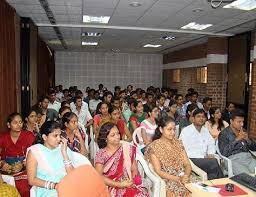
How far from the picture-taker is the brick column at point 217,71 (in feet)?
29.4

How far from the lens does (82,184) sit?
1672mm

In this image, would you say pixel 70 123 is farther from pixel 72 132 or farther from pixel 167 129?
pixel 167 129

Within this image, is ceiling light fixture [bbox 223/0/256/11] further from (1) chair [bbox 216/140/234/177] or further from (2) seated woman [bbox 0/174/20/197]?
(2) seated woman [bbox 0/174/20/197]

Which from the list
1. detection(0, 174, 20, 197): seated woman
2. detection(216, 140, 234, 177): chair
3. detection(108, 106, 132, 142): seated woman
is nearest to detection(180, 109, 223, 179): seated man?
detection(216, 140, 234, 177): chair

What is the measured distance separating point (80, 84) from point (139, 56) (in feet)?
11.0

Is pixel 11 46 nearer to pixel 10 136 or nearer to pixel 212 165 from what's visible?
pixel 10 136

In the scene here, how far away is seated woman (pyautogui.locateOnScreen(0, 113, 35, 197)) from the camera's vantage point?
11.5 ft

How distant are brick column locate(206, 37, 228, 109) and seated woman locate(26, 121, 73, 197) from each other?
6974 mm

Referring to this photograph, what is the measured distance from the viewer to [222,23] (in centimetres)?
682

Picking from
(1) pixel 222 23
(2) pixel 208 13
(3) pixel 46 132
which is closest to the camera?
(3) pixel 46 132

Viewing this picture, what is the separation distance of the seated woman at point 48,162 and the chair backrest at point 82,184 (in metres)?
0.99

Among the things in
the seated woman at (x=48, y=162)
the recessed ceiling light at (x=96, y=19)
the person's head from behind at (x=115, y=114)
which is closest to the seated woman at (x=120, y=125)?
the person's head from behind at (x=115, y=114)

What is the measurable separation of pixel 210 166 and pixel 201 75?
7.25 meters

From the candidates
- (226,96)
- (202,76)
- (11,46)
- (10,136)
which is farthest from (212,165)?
(202,76)
